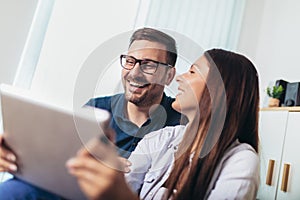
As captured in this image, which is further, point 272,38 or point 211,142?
point 272,38

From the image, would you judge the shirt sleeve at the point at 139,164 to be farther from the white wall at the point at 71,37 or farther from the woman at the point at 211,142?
the white wall at the point at 71,37

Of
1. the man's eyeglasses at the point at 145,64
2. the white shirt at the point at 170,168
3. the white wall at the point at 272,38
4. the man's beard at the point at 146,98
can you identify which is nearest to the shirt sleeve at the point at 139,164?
the white shirt at the point at 170,168

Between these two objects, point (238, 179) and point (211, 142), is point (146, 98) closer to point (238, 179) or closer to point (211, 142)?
point (211, 142)

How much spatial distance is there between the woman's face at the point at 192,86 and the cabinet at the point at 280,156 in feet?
2.07

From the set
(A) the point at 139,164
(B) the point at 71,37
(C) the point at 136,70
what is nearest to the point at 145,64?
(C) the point at 136,70

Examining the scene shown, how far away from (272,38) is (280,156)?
3.01ft

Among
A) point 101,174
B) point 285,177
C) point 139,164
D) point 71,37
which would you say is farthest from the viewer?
point 71,37

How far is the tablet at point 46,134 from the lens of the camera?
564mm

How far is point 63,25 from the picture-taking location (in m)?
1.65

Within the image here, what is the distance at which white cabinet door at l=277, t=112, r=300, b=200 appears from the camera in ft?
4.54

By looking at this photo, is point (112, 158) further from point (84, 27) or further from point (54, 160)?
point (84, 27)

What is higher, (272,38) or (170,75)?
(272,38)

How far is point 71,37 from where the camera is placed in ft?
5.49

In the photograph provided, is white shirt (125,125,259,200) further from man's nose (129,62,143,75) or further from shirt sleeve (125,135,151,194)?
man's nose (129,62,143,75)
